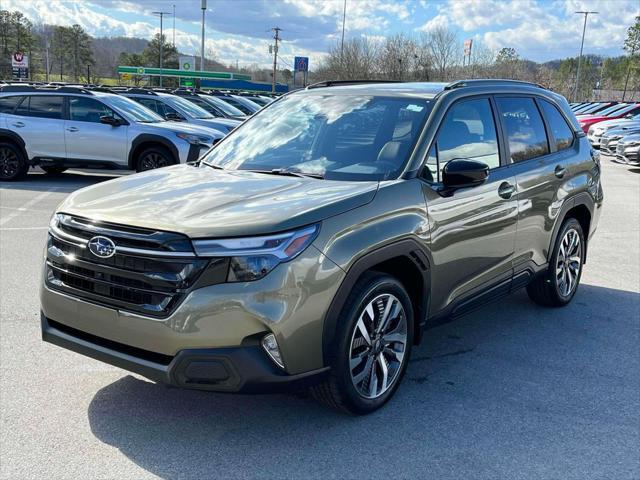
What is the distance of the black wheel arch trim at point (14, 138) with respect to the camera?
509 inches

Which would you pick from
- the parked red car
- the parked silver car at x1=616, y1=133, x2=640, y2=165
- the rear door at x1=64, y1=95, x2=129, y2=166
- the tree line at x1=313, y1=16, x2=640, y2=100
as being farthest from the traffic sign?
the rear door at x1=64, y1=95, x2=129, y2=166

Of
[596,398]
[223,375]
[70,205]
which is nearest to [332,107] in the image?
[70,205]

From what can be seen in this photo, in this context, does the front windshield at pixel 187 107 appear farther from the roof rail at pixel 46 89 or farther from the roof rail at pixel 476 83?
the roof rail at pixel 476 83

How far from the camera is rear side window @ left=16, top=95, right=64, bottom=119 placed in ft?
42.5

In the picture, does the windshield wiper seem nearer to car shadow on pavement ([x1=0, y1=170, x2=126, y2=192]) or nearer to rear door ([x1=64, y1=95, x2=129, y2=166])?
car shadow on pavement ([x1=0, y1=170, x2=126, y2=192])

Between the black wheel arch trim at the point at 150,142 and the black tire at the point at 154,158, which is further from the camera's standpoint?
the black tire at the point at 154,158

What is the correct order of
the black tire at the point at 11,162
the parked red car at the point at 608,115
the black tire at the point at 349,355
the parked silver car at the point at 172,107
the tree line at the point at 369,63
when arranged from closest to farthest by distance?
the black tire at the point at 349,355 → the black tire at the point at 11,162 → the parked silver car at the point at 172,107 → the parked red car at the point at 608,115 → the tree line at the point at 369,63

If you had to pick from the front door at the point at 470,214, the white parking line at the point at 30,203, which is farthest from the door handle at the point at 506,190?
the white parking line at the point at 30,203

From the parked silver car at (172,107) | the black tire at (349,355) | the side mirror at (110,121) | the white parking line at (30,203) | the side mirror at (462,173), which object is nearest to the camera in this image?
the black tire at (349,355)

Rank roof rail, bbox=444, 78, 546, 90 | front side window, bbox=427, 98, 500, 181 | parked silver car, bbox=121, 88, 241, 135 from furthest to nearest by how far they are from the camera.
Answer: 1. parked silver car, bbox=121, 88, 241, 135
2. roof rail, bbox=444, 78, 546, 90
3. front side window, bbox=427, 98, 500, 181

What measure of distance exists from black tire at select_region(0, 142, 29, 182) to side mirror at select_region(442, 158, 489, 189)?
11.4 metres

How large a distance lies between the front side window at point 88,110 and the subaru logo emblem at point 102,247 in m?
10.3

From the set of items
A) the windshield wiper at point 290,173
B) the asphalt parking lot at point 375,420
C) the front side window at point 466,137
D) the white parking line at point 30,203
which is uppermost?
the front side window at point 466,137

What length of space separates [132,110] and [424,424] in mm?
11006
